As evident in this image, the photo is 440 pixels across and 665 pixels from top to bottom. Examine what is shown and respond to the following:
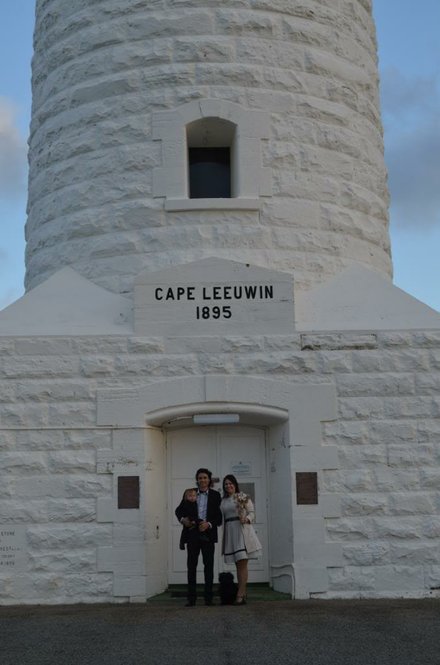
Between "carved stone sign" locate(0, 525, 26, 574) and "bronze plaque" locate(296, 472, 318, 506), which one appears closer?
"carved stone sign" locate(0, 525, 26, 574)

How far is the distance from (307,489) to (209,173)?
14.3 feet

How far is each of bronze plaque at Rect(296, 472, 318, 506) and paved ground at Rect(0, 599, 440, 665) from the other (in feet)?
3.73

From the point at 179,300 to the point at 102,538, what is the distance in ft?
9.44

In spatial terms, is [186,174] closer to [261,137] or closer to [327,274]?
[261,137]

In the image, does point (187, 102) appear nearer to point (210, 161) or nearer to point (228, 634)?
point (210, 161)

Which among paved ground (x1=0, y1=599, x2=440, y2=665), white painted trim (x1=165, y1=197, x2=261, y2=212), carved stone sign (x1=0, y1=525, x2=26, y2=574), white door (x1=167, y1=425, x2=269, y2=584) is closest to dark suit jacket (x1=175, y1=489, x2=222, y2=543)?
→ paved ground (x1=0, y1=599, x2=440, y2=665)

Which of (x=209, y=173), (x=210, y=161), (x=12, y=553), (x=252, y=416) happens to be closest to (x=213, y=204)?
(x=209, y=173)

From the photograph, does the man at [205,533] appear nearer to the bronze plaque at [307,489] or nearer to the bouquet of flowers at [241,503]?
the bouquet of flowers at [241,503]

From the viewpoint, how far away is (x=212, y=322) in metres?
11.1

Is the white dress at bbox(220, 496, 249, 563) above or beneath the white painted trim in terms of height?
beneath

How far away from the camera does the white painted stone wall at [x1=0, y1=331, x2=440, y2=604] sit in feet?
34.7

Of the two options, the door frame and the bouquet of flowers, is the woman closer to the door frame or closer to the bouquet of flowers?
the bouquet of flowers

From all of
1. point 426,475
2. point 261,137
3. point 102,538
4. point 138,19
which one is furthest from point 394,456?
point 138,19

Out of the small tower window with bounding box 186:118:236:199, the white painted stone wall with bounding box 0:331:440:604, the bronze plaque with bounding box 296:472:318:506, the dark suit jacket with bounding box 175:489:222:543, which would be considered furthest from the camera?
the small tower window with bounding box 186:118:236:199
